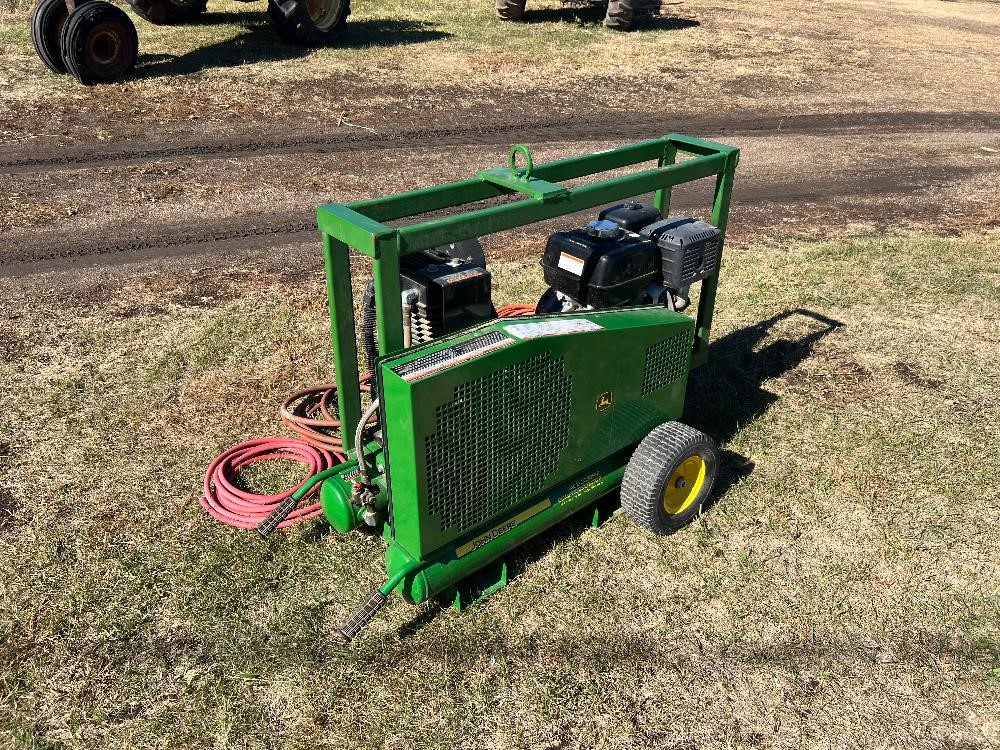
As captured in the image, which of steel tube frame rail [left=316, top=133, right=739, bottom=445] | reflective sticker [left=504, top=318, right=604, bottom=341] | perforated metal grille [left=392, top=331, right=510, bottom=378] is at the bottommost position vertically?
reflective sticker [left=504, top=318, right=604, bottom=341]

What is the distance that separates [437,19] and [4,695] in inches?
685

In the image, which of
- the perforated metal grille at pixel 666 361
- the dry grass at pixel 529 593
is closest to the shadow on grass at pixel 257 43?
the dry grass at pixel 529 593

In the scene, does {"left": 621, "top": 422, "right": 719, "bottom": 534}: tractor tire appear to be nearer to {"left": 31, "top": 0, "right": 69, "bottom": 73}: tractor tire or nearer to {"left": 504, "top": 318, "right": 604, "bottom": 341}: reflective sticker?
{"left": 504, "top": 318, "right": 604, "bottom": 341}: reflective sticker

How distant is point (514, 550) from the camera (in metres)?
4.64

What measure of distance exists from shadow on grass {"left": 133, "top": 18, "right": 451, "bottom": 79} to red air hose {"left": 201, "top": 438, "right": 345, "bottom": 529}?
1071 centimetres

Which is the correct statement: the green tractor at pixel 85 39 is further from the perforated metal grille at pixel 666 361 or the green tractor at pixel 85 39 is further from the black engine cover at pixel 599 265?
the perforated metal grille at pixel 666 361

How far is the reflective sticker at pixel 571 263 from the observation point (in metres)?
4.73

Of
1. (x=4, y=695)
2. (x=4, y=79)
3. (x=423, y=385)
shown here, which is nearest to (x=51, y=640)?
(x=4, y=695)

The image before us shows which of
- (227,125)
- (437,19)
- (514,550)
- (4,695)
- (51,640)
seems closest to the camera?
(4,695)

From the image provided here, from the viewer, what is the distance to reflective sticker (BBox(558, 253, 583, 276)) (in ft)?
15.5

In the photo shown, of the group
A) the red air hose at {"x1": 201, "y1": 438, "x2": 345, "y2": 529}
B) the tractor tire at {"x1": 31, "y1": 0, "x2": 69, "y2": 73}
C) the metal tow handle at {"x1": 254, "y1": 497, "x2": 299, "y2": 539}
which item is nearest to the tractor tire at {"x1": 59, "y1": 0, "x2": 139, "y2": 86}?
the tractor tire at {"x1": 31, "y1": 0, "x2": 69, "y2": 73}

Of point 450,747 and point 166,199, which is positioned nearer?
point 450,747

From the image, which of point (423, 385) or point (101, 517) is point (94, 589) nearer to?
point (101, 517)

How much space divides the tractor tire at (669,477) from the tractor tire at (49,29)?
500 inches
